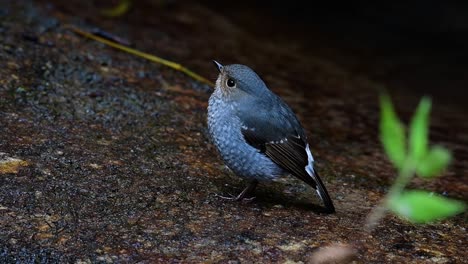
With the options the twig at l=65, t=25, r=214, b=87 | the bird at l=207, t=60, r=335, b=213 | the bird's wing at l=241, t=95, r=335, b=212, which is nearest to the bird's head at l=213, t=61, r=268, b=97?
the bird at l=207, t=60, r=335, b=213

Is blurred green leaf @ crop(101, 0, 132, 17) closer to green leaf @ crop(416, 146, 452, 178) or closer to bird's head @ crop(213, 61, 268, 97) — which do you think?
bird's head @ crop(213, 61, 268, 97)

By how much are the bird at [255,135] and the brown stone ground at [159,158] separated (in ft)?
0.72

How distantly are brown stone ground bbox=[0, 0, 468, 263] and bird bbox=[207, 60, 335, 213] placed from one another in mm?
220

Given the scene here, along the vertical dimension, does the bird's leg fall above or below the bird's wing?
below

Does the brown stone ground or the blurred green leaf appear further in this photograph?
the blurred green leaf

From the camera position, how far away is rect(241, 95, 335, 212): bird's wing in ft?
14.8

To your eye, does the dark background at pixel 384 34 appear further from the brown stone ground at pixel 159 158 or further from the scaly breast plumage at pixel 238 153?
the scaly breast plumage at pixel 238 153

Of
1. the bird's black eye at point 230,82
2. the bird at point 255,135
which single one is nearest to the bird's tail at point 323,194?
the bird at point 255,135

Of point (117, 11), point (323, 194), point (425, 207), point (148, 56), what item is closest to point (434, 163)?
point (425, 207)

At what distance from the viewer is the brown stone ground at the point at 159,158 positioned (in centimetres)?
382

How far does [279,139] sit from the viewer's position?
4.60m

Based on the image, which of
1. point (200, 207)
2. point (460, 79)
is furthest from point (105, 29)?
point (460, 79)

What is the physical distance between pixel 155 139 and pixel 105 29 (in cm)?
238

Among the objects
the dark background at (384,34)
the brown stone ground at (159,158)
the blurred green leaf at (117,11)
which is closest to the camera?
the brown stone ground at (159,158)
